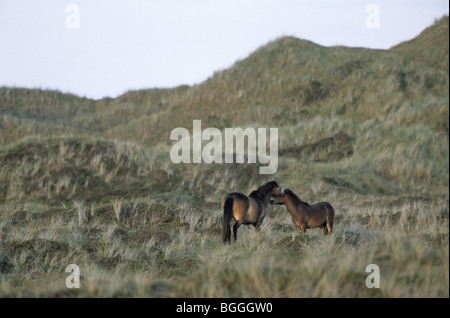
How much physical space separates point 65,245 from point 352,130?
21.5 m

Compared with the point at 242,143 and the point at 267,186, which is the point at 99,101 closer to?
the point at 242,143

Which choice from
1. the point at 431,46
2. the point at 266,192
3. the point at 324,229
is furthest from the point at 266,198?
the point at 431,46

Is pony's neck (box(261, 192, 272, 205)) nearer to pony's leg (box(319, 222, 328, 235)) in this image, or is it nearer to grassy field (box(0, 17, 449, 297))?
grassy field (box(0, 17, 449, 297))

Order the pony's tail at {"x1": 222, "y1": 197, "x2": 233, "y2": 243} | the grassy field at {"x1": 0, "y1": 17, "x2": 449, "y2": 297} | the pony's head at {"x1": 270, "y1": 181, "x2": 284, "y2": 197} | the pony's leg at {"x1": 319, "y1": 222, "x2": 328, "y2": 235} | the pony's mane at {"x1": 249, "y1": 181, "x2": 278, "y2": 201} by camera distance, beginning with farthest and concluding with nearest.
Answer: the pony's leg at {"x1": 319, "y1": 222, "x2": 328, "y2": 235}, the pony's head at {"x1": 270, "y1": 181, "x2": 284, "y2": 197}, the pony's mane at {"x1": 249, "y1": 181, "x2": 278, "y2": 201}, the pony's tail at {"x1": 222, "y1": 197, "x2": 233, "y2": 243}, the grassy field at {"x1": 0, "y1": 17, "x2": 449, "y2": 297}

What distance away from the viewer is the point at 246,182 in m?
20.3

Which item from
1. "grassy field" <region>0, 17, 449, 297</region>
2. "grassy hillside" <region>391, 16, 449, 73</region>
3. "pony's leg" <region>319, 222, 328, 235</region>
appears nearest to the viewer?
"grassy field" <region>0, 17, 449, 297</region>

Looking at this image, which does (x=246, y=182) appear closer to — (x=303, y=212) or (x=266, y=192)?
(x=303, y=212)

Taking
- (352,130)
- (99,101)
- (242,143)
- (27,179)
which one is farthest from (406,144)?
(99,101)

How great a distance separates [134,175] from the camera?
20.0m

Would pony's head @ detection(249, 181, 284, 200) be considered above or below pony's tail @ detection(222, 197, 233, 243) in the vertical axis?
above

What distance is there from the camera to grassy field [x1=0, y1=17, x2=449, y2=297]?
16.1 ft

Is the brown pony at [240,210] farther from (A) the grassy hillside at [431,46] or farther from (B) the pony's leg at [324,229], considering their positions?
(A) the grassy hillside at [431,46]

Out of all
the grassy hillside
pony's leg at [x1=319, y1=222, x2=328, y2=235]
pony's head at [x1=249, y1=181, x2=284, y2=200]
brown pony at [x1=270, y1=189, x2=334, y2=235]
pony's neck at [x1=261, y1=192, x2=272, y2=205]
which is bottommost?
pony's leg at [x1=319, y1=222, x2=328, y2=235]

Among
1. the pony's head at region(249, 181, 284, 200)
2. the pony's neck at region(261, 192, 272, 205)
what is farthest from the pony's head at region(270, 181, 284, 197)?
the pony's neck at region(261, 192, 272, 205)
